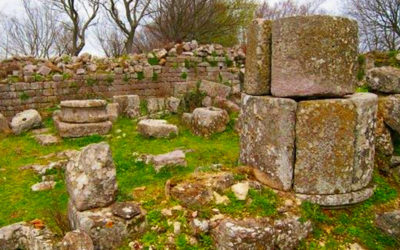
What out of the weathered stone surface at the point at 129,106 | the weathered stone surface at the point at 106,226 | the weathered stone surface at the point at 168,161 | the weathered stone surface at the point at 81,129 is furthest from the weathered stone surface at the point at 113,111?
the weathered stone surface at the point at 106,226

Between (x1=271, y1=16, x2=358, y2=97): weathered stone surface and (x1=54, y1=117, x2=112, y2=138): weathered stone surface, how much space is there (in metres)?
5.90

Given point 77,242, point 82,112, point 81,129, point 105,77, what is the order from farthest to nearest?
1. point 105,77
2. point 82,112
3. point 81,129
4. point 77,242

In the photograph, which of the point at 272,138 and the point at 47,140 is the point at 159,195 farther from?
the point at 47,140

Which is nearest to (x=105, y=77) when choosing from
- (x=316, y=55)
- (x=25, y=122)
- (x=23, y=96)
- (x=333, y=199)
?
(x=23, y=96)

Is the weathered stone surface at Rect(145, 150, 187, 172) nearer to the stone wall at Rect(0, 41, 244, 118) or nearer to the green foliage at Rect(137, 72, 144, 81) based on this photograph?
the stone wall at Rect(0, 41, 244, 118)

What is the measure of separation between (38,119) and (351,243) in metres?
8.41

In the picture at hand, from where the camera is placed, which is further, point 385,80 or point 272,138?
point 385,80

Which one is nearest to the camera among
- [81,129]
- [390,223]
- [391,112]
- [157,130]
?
[390,223]

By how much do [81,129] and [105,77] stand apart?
4051mm

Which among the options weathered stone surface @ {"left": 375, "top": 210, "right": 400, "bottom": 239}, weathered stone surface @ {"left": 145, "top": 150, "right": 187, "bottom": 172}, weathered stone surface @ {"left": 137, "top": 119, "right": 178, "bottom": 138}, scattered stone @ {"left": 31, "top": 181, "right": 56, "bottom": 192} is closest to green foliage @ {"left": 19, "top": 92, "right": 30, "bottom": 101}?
weathered stone surface @ {"left": 137, "top": 119, "right": 178, "bottom": 138}

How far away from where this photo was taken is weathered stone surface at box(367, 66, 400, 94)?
15.0ft

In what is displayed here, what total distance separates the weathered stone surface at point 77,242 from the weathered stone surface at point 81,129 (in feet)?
18.7

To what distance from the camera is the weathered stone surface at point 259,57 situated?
4.03 metres

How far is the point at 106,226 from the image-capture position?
3336 millimetres
